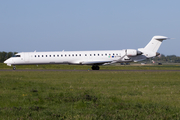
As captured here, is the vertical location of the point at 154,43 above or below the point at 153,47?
above

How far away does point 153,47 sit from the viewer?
3716cm

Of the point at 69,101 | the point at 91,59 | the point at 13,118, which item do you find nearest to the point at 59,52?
the point at 91,59

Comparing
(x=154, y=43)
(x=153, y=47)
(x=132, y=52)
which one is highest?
(x=154, y=43)

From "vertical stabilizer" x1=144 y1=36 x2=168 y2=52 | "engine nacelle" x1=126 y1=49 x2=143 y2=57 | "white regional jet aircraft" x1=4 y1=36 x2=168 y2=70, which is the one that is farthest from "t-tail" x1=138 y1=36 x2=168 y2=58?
"engine nacelle" x1=126 y1=49 x2=143 y2=57

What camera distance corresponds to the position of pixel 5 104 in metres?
8.60

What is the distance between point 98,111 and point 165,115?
1.98m

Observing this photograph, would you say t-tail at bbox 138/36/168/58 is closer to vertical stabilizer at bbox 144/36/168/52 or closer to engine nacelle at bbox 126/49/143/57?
vertical stabilizer at bbox 144/36/168/52

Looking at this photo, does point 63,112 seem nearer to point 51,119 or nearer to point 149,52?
point 51,119

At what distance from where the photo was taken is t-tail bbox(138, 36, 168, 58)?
3688 centimetres

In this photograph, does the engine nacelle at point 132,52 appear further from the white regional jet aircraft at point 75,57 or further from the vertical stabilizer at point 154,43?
the vertical stabilizer at point 154,43

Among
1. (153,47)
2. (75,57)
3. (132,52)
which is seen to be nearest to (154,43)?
(153,47)

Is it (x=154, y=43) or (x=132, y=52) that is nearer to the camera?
(x=132, y=52)

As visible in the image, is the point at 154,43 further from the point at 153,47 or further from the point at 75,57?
the point at 75,57

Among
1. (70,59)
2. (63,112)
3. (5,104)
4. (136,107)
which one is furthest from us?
(70,59)
